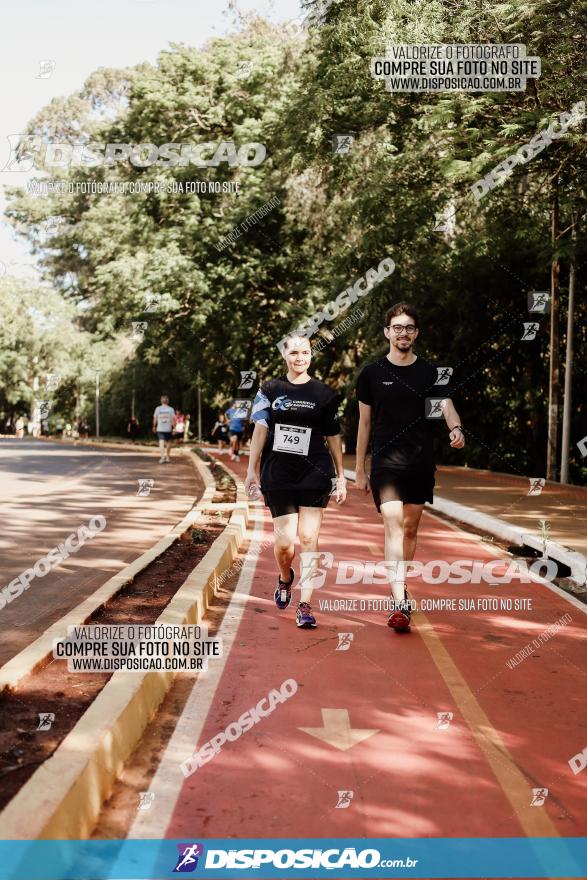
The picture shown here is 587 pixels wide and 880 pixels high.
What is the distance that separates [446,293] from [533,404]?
3.56 m

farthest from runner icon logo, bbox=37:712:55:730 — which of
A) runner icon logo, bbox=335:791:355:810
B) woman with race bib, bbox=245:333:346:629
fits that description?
woman with race bib, bbox=245:333:346:629

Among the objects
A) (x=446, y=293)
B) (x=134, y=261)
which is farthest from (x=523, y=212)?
(x=134, y=261)

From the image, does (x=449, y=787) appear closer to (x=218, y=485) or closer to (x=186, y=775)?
(x=186, y=775)

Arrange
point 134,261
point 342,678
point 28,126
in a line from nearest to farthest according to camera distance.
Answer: point 342,678, point 134,261, point 28,126

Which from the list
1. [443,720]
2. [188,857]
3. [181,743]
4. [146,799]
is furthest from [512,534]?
[188,857]

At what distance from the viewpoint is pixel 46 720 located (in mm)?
4652

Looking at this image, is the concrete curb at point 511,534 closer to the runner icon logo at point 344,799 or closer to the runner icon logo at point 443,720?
the runner icon logo at point 443,720

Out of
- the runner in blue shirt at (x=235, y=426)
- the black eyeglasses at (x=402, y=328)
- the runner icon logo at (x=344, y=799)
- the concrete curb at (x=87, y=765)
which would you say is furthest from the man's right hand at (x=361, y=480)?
the runner in blue shirt at (x=235, y=426)

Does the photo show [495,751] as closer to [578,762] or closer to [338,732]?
[578,762]

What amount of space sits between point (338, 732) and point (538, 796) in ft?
3.61

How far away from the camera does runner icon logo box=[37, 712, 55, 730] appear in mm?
4574

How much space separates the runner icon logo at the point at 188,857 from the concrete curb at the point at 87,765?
1.27 ft

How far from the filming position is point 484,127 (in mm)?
16172

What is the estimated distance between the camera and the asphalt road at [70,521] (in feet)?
25.4
